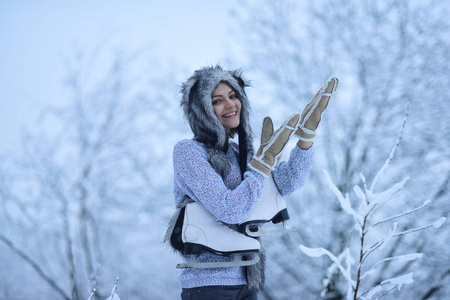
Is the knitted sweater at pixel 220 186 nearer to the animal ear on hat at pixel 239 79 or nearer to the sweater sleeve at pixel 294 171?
the sweater sleeve at pixel 294 171

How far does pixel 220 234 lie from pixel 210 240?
0.03 meters

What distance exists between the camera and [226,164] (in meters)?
1.21

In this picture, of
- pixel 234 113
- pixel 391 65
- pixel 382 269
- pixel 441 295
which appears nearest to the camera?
pixel 234 113

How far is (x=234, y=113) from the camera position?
1.35 metres

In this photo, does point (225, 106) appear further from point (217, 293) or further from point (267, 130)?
point (217, 293)

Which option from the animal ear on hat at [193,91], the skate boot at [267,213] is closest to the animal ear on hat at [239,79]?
the animal ear on hat at [193,91]

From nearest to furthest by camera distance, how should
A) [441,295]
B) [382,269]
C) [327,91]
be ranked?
1. [327,91]
2. [441,295]
3. [382,269]

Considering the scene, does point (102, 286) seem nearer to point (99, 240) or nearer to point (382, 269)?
point (99, 240)

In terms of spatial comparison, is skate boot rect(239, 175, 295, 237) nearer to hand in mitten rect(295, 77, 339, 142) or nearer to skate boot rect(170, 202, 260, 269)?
skate boot rect(170, 202, 260, 269)

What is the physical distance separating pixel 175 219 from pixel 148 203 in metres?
4.43

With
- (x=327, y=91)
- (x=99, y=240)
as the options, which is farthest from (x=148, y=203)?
(x=327, y=91)

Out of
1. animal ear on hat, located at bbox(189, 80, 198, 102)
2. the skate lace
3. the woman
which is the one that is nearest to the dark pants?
the woman

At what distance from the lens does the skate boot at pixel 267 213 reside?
112 centimetres

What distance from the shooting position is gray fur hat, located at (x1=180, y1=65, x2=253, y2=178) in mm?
1269
